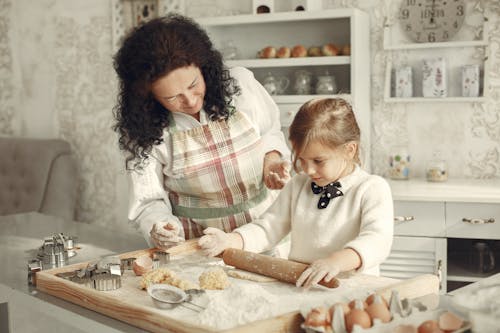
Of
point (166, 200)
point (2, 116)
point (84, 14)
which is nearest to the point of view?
point (166, 200)

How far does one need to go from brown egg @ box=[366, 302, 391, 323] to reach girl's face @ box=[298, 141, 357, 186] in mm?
616

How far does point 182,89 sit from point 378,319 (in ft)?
3.67

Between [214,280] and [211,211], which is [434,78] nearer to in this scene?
[211,211]

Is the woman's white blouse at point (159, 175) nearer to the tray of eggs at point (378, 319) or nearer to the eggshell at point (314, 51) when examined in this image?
the tray of eggs at point (378, 319)

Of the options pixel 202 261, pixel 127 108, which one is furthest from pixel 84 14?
pixel 202 261

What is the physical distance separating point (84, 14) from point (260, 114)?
3033 millimetres

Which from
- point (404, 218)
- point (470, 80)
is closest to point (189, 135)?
point (404, 218)

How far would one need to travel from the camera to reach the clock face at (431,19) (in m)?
3.74

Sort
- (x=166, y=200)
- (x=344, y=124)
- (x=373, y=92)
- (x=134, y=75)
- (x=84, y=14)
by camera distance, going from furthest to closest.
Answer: (x=84, y=14)
(x=373, y=92)
(x=166, y=200)
(x=134, y=75)
(x=344, y=124)

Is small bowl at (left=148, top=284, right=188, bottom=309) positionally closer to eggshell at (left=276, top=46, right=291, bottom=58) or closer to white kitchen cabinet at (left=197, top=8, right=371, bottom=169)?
white kitchen cabinet at (left=197, top=8, right=371, bottom=169)

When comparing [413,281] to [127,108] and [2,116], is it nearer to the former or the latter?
[127,108]

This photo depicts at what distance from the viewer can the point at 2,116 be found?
18.2 feet

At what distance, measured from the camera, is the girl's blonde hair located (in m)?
1.84

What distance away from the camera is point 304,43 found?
4137mm
